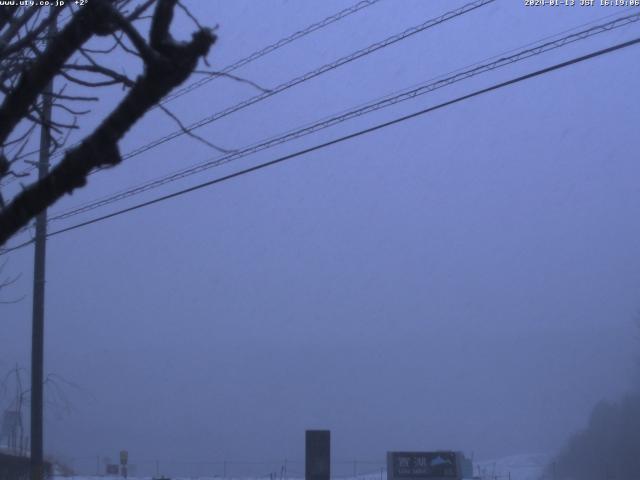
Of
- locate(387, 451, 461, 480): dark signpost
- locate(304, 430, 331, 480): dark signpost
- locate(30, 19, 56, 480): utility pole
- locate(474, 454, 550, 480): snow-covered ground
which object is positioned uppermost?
locate(30, 19, 56, 480): utility pole

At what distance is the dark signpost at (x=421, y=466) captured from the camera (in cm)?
2194

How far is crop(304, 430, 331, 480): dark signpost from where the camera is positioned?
14.6 m

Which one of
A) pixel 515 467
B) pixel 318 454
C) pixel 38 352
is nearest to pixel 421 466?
pixel 318 454

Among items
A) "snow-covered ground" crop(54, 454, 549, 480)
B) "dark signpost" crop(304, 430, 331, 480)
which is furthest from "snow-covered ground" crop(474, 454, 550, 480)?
"dark signpost" crop(304, 430, 331, 480)

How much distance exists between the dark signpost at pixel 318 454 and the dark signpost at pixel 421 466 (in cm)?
741

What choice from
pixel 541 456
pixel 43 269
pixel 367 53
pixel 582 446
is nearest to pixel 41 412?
pixel 43 269

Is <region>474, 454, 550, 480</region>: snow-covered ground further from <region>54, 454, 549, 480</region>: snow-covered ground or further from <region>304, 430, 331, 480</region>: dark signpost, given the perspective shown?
<region>304, 430, 331, 480</region>: dark signpost

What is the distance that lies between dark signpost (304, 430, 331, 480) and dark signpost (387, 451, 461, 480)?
7.41 metres

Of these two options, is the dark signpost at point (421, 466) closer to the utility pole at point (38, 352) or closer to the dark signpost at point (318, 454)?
the dark signpost at point (318, 454)

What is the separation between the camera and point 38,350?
1562 cm

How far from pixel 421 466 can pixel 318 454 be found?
802 centimetres

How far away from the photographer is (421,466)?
2214 cm

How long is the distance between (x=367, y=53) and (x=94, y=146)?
9094mm

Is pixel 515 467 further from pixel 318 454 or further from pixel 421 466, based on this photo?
pixel 318 454
